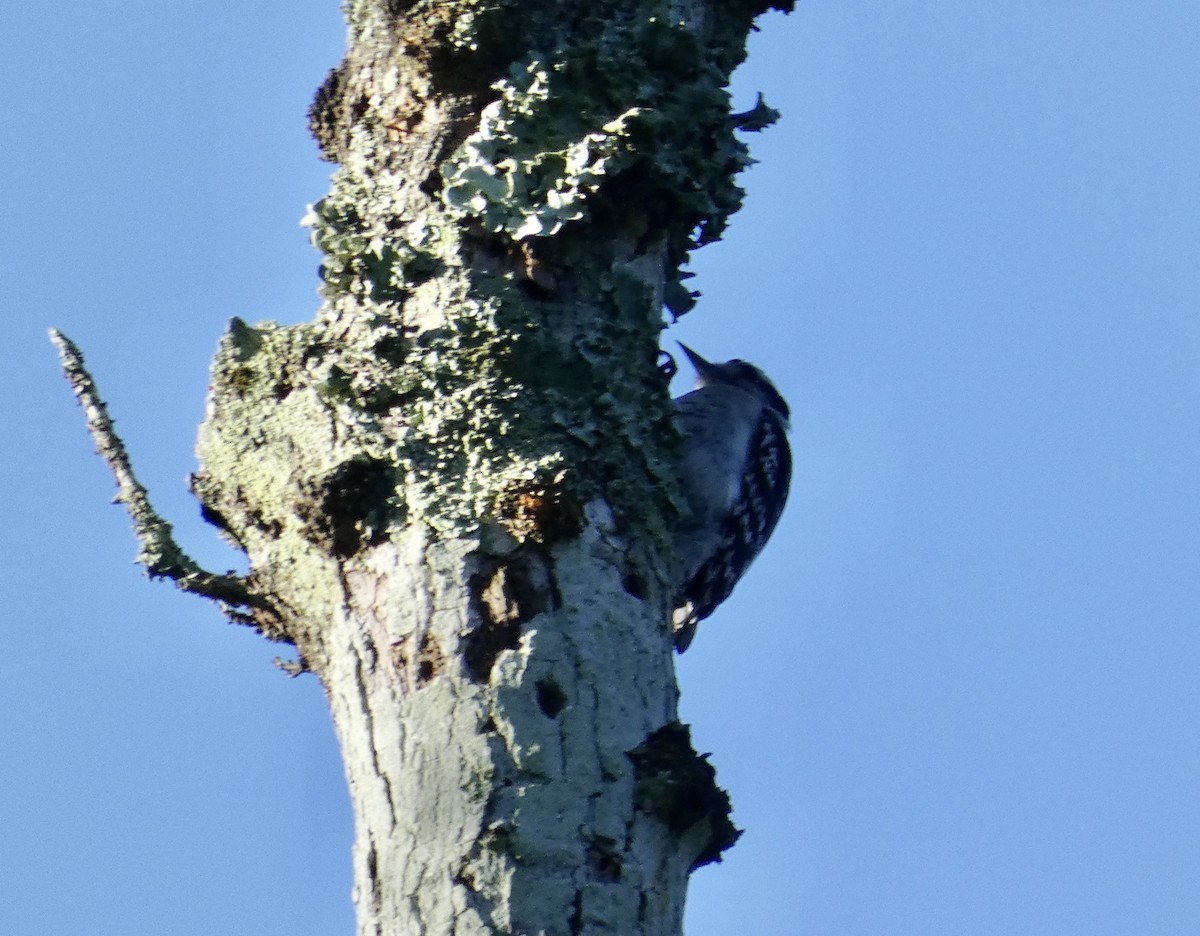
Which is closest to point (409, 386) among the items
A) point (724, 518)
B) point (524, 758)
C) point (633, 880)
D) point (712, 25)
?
point (524, 758)

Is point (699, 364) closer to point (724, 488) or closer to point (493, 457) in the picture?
point (724, 488)

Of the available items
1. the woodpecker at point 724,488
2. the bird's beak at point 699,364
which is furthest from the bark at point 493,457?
the bird's beak at point 699,364

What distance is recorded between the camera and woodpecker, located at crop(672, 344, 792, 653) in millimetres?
5621

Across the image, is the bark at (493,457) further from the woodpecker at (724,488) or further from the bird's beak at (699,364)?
the bird's beak at (699,364)

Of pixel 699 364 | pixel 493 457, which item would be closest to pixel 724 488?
pixel 699 364

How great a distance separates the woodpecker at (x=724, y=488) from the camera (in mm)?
5621

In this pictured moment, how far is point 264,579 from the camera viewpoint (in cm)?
327

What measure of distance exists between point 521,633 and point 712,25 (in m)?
2.16

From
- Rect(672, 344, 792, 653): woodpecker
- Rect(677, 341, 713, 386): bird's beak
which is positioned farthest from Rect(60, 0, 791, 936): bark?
Rect(677, 341, 713, 386): bird's beak

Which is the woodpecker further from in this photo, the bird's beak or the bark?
the bark

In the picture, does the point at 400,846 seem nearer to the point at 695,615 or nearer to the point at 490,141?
the point at 490,141

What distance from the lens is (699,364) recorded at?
26.1 ft

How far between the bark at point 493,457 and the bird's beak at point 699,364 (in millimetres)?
3592

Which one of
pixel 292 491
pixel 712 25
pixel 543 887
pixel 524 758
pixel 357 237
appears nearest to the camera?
pixel 543 887
